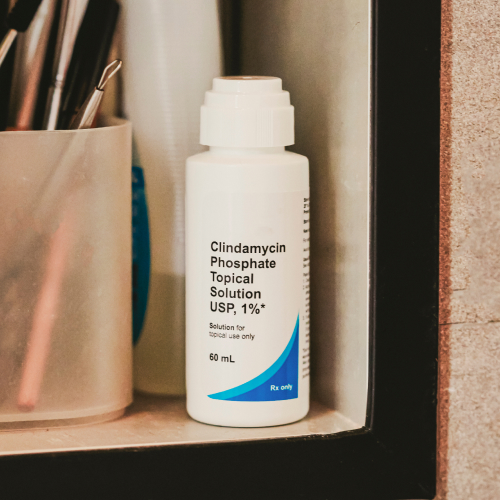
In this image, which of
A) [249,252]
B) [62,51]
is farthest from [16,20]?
[249,252]

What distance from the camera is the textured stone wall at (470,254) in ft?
0.87

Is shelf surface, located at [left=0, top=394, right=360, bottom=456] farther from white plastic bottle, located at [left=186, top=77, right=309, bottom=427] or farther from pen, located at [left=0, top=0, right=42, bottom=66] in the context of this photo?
pen, located at [left=0, top=0, right=42, bottom=66]

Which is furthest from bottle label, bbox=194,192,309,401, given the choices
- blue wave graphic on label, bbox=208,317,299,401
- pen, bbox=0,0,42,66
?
pen, bbox=0,0,42,66

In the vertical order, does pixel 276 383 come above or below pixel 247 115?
below

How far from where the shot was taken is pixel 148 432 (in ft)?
0.88

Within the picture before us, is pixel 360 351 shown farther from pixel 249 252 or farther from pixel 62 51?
pixel 62 51

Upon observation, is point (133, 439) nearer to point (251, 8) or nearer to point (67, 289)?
point (67, 289)

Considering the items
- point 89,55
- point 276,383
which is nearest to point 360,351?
point 276,383

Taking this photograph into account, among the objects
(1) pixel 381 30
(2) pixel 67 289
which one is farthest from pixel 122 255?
(1) pixel 381 30

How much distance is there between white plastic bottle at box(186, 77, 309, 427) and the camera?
0.26m

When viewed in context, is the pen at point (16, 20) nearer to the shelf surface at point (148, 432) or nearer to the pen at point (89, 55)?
the pen at point (89, 55)

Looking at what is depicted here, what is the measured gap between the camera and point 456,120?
265mm

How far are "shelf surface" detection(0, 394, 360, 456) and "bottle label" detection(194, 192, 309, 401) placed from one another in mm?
14

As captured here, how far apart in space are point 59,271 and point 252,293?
0.08m
